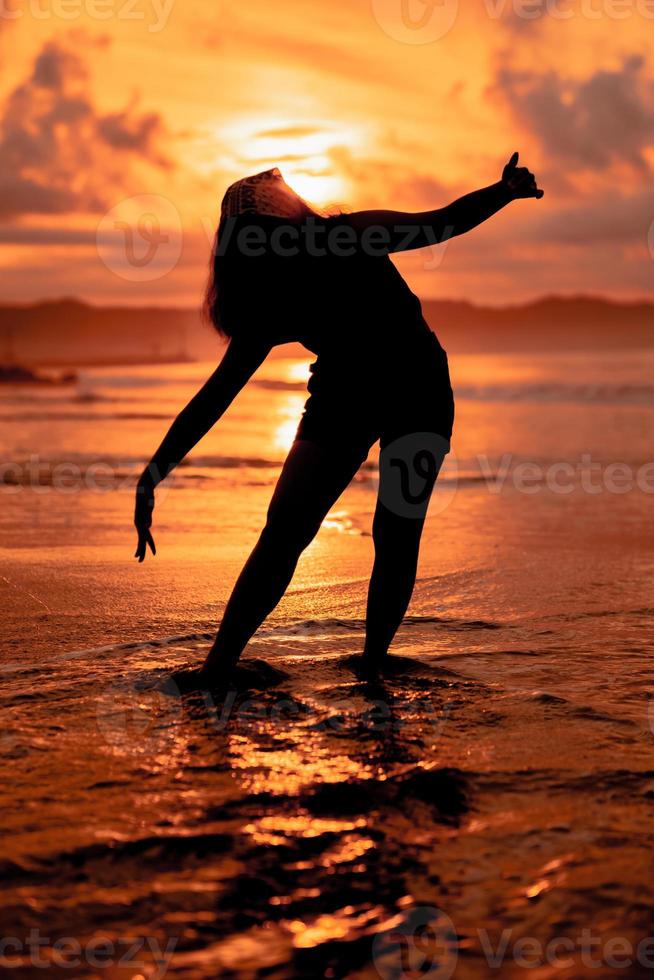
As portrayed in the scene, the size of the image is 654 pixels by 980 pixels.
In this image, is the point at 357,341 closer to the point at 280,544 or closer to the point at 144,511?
the point at 280,544

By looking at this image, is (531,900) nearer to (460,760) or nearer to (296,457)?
(460,760)

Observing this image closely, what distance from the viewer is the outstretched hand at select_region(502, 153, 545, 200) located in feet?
10.1

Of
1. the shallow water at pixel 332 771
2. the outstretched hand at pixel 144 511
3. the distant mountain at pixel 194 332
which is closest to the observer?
the shallow water at pixel 332 771

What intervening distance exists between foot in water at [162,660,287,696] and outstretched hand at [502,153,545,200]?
1.64 metres

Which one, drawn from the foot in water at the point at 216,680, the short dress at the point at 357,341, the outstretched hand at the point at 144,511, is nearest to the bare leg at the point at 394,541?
the short dress at the point at 357,341

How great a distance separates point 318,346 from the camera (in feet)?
10.5

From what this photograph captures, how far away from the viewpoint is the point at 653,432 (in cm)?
1434

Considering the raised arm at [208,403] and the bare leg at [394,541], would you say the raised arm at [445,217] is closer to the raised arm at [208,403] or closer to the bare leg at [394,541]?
the raised arm at [208,403]

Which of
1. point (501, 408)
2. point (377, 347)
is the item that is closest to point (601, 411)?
point (501, 408)

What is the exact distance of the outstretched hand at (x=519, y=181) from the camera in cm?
308

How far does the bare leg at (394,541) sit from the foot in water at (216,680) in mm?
374

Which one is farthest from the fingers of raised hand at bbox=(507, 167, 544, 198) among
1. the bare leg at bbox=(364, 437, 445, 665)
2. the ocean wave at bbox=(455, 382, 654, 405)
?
the ocean wave at bbox=(455, 382, 654, 405)

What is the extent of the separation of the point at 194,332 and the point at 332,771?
16504cm

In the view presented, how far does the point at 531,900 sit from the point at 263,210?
2.00m
